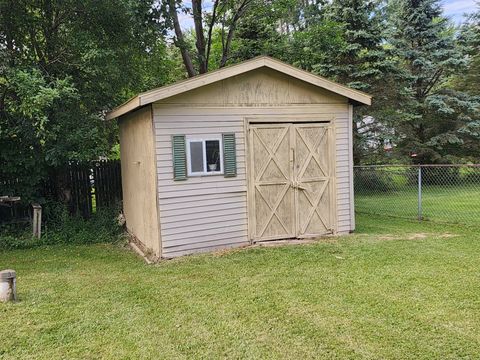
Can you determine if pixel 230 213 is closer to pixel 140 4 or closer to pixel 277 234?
pixel 277 234

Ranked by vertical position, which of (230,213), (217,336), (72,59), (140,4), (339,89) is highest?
(140,4)

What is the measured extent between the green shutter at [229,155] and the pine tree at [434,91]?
982 cm

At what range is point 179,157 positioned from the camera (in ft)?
20.2

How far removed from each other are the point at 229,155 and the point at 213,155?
25cm

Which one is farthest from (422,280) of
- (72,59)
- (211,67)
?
(211,67)

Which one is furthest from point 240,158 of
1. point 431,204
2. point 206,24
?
point 206,24

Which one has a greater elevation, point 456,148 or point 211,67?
point 211,67

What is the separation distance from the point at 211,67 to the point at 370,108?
18.7 ft

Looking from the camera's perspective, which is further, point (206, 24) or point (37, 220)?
point (206, 24)

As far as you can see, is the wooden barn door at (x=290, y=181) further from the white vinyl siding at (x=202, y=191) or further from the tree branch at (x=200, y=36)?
the tree branch at (x=200, y=36)

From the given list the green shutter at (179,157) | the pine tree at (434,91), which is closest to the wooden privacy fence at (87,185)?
the green shutter at (179,157)

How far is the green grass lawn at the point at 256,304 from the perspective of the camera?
333 centimetres

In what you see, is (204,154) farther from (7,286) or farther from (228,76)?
(7,286)

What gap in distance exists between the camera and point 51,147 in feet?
24.6
